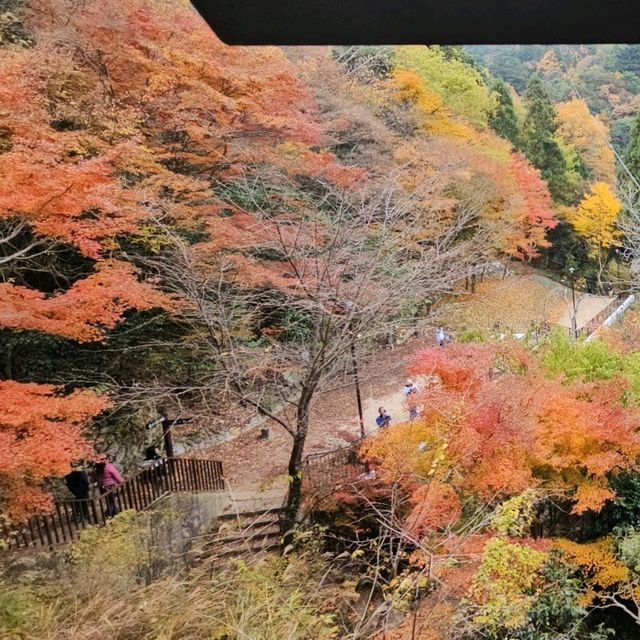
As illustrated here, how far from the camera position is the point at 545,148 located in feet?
96.5

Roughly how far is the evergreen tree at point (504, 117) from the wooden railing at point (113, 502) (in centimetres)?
2579

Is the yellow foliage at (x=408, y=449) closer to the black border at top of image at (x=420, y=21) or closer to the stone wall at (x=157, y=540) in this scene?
the stone wall at (x=157, y=540)

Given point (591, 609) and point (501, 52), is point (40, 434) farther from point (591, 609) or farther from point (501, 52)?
point (501, 52)

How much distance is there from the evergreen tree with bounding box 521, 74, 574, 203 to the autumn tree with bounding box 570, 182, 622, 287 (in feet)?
5.12

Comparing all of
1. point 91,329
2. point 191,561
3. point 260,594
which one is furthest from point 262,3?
point 191,561

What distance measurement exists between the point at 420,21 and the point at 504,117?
3240 cm

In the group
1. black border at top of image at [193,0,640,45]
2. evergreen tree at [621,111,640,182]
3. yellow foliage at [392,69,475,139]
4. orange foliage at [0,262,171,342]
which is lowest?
orange foliage at [0,262,171,342]

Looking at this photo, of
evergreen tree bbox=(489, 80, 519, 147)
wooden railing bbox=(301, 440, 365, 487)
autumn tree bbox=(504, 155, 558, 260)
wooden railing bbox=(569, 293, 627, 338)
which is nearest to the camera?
wooden railing bbox=(301, 440, 365, 487)

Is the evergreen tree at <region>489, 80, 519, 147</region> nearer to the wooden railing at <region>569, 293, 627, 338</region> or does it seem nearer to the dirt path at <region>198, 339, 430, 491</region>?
the wooden railing at <region>569, 293, 627, 338</region>

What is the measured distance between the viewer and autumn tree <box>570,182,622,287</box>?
2719 cm

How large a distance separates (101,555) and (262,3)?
279 inches

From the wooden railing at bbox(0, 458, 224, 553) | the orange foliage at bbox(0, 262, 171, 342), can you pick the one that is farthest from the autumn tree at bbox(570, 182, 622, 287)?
the orange foliage at bbox(0, 262, 171, 342)

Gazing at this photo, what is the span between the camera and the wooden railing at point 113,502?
6.71m

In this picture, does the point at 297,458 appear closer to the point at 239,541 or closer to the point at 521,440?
the point at 239,541
